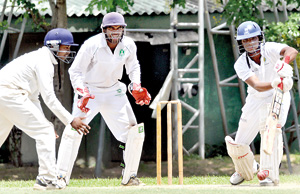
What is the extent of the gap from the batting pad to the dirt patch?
11.8 ft

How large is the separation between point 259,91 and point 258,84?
0.08m

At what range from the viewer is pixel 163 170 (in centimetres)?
1089

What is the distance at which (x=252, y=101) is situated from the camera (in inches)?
263

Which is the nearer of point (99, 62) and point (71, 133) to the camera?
point (71, 133)

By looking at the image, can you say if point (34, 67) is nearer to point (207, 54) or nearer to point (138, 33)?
point (138, 33)

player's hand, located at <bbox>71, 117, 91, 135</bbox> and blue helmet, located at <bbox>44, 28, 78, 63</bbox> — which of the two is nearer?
player's hand, located at <bbox>71, 117, 91, 135</bbox>

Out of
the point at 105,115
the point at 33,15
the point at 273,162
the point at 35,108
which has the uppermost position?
the point at 33,15

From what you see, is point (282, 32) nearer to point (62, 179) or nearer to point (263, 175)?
point (263, 175)

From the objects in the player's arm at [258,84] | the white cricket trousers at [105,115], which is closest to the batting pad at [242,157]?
the player's arm at [258,84]

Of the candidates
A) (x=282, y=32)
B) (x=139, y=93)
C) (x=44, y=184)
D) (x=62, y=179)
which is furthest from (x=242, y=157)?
(x=282, y=32)

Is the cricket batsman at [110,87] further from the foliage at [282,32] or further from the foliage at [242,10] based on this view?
the foliage at [282,32]

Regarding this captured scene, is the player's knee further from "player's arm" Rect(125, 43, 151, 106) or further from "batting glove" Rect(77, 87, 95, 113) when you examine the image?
"player's arm" Rect(125, 43, 151, 106)

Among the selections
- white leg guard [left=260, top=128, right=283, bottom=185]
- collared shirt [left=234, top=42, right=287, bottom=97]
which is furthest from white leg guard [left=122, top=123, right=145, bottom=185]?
white leg guard [left=260, top=128, right=283, bottom=185]

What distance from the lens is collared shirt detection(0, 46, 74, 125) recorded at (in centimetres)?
601
